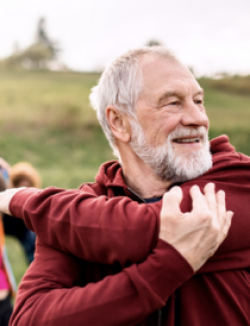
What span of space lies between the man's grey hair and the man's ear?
30 mm

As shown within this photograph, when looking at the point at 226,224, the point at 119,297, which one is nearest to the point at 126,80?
the point at 226,224

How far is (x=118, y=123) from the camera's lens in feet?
6.66

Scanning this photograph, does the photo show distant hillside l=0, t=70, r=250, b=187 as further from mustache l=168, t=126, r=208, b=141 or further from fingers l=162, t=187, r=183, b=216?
fingers l=162, t=187, r=183, b=216

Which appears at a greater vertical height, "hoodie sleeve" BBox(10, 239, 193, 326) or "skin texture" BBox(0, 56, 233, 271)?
"skin texture" BBox(0, 56, 233, 271)

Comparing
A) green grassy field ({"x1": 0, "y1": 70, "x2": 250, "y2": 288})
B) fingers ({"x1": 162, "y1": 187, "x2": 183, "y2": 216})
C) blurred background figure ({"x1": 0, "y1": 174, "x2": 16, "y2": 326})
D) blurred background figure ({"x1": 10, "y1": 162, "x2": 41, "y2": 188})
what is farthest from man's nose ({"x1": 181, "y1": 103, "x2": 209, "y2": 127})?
green grassy field ({"x1": 0, "y1": 70, "x2": 250, "y2": 288})

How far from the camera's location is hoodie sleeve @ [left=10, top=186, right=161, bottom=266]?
53.9 inches

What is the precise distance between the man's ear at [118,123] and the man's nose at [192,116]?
0.34 metres

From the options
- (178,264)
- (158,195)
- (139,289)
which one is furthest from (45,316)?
(158,195)

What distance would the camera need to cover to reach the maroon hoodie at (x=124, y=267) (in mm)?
1290

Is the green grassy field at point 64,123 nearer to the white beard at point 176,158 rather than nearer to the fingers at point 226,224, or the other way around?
the white beard at point 176,158

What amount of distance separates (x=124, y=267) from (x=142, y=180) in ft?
2.09

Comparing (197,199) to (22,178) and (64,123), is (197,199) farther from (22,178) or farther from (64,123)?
(64,123)

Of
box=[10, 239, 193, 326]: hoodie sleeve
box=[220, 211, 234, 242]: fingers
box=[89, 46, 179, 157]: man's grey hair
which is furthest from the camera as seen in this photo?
box=[89, 46, 179, 157]: man's grey hair

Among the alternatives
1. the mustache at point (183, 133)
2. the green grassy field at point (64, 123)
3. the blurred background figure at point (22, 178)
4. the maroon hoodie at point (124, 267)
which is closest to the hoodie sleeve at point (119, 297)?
the maroon hoodie at point (124, 267)
